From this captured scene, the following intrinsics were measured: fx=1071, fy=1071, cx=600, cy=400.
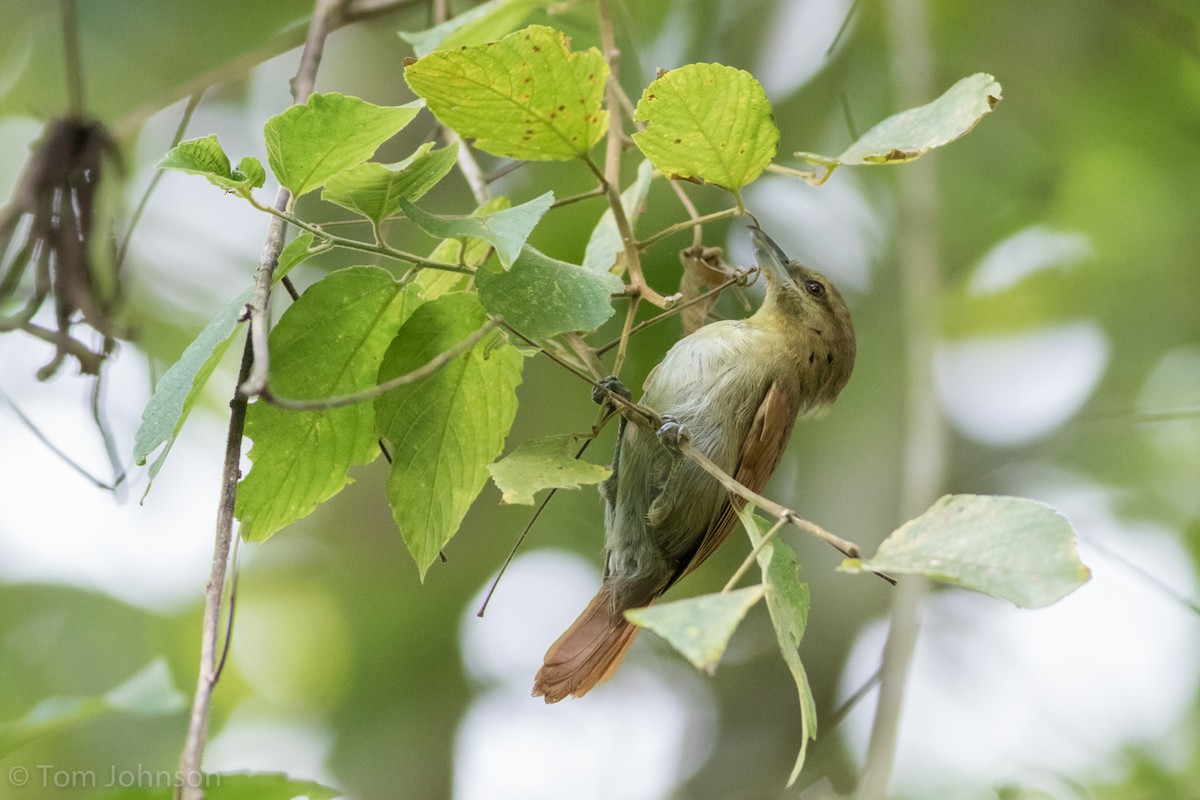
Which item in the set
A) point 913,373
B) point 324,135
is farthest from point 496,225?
point 913,373

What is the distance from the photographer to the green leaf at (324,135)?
1516 mm

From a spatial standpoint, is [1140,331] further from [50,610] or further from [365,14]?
[50,610]

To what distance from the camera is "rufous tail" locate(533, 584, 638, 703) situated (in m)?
2.51

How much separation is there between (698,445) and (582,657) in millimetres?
668

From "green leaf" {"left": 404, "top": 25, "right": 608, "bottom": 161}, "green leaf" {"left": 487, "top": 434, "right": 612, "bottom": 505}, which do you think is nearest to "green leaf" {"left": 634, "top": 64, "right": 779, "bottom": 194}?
"green leaf" {"left": 404, "top": 25, "right": 608, "bottom": 161}

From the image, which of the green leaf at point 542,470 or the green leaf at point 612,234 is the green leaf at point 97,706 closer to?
the green leaf at point 542,470

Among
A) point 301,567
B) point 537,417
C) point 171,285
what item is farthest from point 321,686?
point 171,285

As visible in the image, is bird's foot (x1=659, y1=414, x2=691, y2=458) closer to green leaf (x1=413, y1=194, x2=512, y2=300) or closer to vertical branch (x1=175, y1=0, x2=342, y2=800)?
green leaf (x1=413, y1=194, x2=512, y2=300)

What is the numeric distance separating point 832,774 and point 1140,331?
253cm

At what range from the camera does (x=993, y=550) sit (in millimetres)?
1339

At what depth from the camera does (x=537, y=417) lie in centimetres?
450

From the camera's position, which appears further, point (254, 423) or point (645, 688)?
point (645, 688)

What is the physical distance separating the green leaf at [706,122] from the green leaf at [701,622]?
80cm

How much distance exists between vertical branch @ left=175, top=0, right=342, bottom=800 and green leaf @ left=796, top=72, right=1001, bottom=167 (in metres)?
0.86
